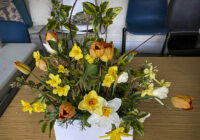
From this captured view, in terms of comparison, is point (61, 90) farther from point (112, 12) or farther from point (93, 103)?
point (112, 12)

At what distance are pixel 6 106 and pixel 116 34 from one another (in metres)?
2.22

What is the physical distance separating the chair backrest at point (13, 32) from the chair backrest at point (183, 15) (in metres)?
1.68

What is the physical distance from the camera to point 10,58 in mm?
1617

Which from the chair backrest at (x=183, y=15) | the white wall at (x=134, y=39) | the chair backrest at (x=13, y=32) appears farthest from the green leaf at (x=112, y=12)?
the white wall at (x=134, y=39)

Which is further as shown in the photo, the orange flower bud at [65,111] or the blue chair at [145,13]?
the blue chair at [145,13]

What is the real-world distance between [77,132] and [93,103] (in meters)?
0.22

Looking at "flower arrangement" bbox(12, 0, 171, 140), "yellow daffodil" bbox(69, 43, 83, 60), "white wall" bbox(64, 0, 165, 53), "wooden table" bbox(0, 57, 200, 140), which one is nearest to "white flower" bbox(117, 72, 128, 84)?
"flower arrangement" bbox(12, 0, 171, 140)

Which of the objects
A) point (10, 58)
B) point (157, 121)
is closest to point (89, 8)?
point (157, 121)

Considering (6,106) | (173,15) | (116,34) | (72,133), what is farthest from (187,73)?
(116,34)

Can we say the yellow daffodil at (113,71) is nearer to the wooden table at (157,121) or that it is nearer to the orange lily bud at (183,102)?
the orange lily bud at (183,102)

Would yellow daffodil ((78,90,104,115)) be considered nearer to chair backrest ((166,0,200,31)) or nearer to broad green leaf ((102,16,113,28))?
broad green leaf ((102,16,113,28))

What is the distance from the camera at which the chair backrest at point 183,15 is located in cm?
208

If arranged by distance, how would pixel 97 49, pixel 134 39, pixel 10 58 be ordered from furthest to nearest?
1. pixel 134 39
2. pixel 10 58
3. pixel 97 49

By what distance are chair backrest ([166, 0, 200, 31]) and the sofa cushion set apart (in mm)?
1670
